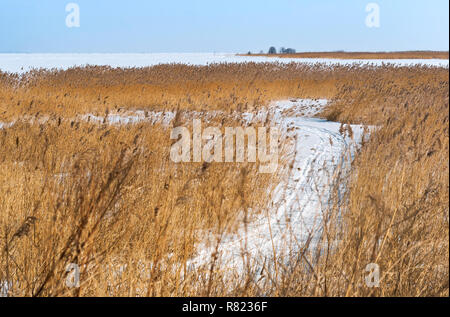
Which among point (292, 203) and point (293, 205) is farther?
point (293, 205)

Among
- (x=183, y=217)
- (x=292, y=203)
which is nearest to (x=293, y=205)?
(x=292, y=203)

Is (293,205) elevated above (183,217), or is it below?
below

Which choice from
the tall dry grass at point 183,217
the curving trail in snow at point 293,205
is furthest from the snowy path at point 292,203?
the tall dry grass at point 183,217

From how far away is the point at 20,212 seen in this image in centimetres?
298

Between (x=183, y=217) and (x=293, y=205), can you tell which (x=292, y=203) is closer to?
(x=293, y=205)

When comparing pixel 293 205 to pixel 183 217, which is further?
pixel 293 205

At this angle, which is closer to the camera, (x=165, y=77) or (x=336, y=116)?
(x=336, y=116)

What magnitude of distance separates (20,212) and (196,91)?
946 centimetres

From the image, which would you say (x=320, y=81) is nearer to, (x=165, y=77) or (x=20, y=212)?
(x=165, y=77)

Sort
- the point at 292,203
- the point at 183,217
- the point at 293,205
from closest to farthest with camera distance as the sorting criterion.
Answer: the point at 183,217 → the point at 292,203 → the point at 293,205

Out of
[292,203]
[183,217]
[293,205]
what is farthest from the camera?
[293,205]

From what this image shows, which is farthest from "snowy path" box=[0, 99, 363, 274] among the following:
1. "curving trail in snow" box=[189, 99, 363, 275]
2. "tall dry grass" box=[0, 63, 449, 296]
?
"tall dry grass" box=[0, 63, 449, 296]

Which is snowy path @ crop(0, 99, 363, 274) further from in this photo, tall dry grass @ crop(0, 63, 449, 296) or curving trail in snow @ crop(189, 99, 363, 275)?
tall dry grass @ crop(0, 63, 449, 296)
